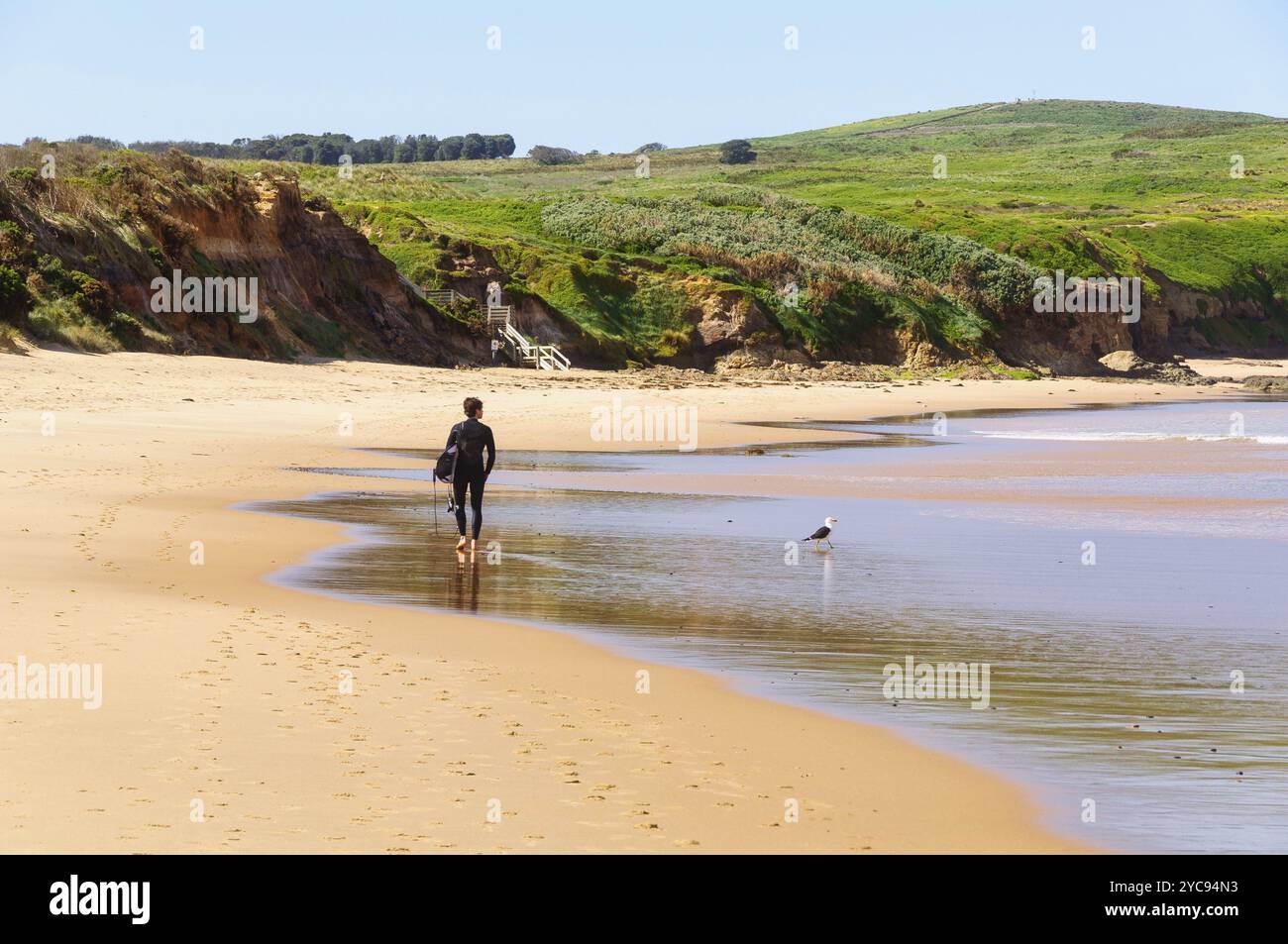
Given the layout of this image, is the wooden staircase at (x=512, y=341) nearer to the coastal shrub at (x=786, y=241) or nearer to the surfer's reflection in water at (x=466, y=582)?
the coastal shrub at (x=786, y=241)

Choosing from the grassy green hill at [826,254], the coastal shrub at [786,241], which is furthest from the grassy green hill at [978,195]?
the coastal shrub at [786,241]

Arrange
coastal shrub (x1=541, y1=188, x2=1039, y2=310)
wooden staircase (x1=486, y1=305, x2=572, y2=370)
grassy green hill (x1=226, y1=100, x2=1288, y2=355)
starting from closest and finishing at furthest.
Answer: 1. wooden staircase (x1=486, y1=305, x2=572, y2=370)
2. grassy green hill (x1=226, y1=100, x2=1288, y2=355)
3. coastal shrub (x1=541, y1=188, x2=1039, y2=310)

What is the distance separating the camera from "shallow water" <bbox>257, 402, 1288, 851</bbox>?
732cm

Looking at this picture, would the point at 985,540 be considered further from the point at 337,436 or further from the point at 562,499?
the point at 337,436

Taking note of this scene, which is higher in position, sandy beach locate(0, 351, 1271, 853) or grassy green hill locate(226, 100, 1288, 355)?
grassy green hill locate(226, 100, 1288, 355)

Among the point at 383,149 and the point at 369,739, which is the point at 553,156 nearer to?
the point at 383,149

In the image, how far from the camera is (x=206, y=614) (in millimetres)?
10172

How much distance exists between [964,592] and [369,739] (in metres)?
6.72

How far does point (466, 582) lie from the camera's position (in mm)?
12469

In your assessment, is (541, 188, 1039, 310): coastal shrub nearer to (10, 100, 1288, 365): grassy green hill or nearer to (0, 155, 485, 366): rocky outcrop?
(10, 100, 1288, 365): grassy green hill

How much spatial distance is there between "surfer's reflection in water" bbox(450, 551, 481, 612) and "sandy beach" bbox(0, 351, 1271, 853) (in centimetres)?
62

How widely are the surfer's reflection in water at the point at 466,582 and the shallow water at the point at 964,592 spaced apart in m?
0.03

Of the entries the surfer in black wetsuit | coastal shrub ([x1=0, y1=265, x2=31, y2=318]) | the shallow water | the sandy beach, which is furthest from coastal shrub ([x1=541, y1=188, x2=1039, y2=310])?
the sandy beach

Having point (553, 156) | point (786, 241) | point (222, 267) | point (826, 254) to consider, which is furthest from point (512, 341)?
point (553, 156)
